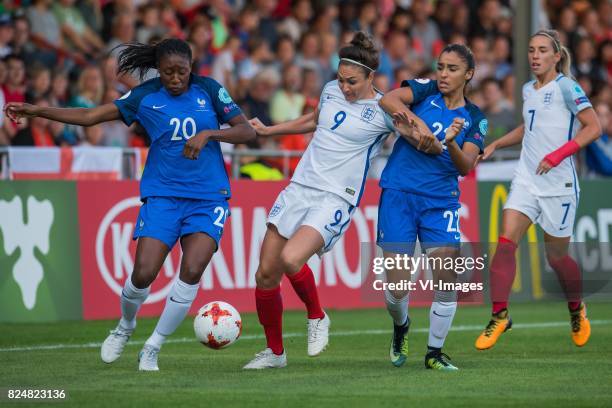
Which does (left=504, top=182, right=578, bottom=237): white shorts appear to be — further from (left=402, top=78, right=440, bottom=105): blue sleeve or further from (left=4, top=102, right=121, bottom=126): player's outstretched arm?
(left=4, top=102, right=121, bottom=126): player's outstretched arm

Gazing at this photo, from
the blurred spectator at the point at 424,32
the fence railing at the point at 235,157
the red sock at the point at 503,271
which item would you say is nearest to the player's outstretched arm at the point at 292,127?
the red sock at the point at 503,271

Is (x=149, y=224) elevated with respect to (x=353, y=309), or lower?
elevated

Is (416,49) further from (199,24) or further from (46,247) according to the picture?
(46,247)

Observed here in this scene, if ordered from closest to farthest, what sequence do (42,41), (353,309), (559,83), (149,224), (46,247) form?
(149,224)
(559,83)
(46,247)
(353,309)
(42,41)

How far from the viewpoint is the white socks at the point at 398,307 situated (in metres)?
9.66

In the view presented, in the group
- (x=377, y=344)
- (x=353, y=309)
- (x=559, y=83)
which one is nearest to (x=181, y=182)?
(x=377, y=344)

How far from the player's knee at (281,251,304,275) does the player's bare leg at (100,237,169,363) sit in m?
0.88

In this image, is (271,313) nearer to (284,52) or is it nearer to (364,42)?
(364,42)

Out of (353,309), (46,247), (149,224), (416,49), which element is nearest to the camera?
(149,224)

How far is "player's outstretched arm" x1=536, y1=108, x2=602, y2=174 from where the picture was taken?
10.9 meters

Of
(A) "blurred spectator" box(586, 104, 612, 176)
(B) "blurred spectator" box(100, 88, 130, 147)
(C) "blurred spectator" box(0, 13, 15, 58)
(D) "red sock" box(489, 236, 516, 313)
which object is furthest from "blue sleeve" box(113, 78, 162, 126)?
(A) "blurred spectator" box(586, 104, 612, 176)

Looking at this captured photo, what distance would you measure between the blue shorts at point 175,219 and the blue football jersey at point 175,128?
0.20 ft

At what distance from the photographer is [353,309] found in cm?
1554

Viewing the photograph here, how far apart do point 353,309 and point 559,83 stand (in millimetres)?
5069
